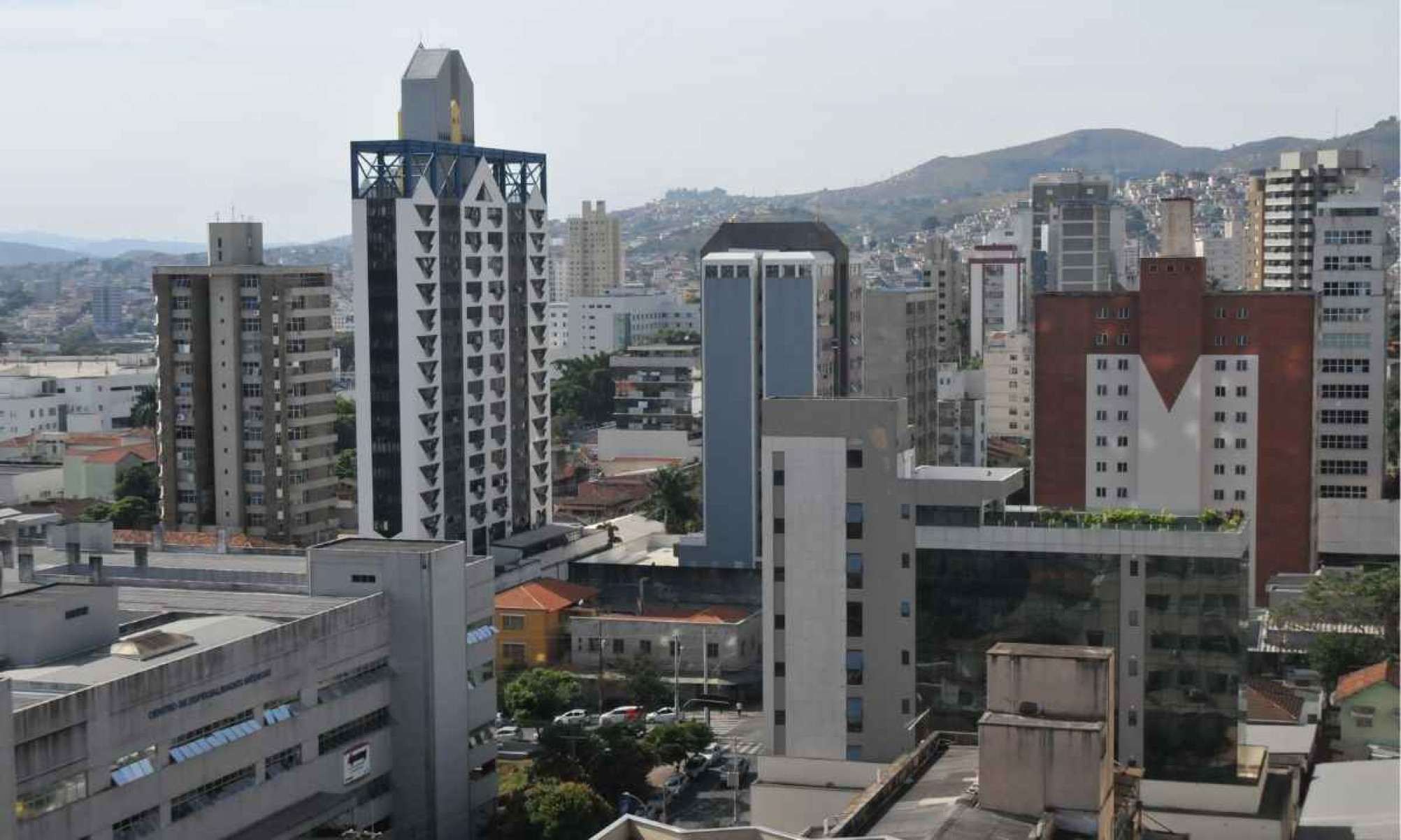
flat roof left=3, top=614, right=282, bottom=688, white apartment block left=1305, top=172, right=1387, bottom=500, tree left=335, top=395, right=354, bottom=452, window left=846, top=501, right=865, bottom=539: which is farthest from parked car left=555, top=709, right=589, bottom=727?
tree left=335, top=395, right=354, bottom=452

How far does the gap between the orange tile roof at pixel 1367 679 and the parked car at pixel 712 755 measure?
1007 centimetres

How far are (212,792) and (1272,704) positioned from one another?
18.0 metres

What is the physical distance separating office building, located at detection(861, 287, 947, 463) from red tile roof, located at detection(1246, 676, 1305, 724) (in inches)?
822

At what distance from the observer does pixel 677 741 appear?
31.1m

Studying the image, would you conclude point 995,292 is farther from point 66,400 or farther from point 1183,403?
point 1183,403

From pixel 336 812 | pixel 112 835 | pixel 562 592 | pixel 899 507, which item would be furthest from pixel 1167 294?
pixel 112 835

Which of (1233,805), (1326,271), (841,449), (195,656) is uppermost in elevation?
(1326,271)

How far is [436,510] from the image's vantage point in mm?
41375

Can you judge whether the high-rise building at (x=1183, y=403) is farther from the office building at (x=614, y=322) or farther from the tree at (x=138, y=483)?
the office building at (x=614, y=322)

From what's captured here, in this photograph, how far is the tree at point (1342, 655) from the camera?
115 feet

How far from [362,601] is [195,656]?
3.41 m

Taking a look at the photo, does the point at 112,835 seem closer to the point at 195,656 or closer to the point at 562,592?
the point at 195,656

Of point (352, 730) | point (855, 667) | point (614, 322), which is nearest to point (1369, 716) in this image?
point (855, 667)

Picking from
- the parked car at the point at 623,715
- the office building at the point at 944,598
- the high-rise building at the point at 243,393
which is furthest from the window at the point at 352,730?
the high-rise building at the point at 243,393
